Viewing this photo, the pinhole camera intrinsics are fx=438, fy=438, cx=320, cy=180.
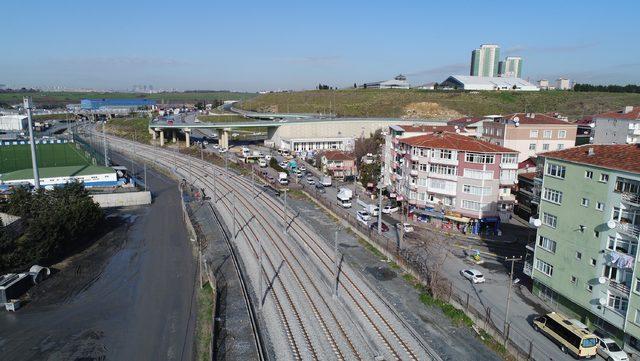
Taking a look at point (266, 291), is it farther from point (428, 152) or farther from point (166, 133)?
point (166, 133)

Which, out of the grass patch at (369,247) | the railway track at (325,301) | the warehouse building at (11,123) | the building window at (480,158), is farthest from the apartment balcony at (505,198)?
the warehouse building at (11,123)

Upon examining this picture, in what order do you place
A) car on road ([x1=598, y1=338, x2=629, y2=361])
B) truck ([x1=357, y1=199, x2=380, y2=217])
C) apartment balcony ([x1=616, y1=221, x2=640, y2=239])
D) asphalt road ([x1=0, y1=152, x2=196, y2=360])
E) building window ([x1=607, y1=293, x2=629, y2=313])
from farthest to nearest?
truck ([x1=357, y1=199, x2=380, y2=217]) → asphalt road ([x1=0, y1=152, x2=196, y2=360]) → building window ([x1=607, y1=293, x2=629, y2=313]) → apartment balcony ([x1=616, y1=221, x2=640, y2=239]) → car on road ([x1=598, y1=338, x2=629, y2=361])

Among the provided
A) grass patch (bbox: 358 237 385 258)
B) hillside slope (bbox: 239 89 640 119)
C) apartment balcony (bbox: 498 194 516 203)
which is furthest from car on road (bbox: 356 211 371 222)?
hillside slope (bbox: 239 89 640 119)

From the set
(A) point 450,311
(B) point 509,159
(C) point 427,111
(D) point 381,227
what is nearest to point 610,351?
(A) point 450,311

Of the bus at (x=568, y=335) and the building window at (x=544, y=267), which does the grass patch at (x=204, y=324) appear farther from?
the building window at (x=544, y=267)

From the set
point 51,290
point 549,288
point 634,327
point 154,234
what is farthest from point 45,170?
point 634,327

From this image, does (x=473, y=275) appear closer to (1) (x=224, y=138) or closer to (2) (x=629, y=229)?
(2) (x=629, y=229)

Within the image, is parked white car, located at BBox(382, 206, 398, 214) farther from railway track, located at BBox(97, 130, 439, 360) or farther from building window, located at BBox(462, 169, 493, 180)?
railway track, located at BBox(97, 130, 439, 360)
